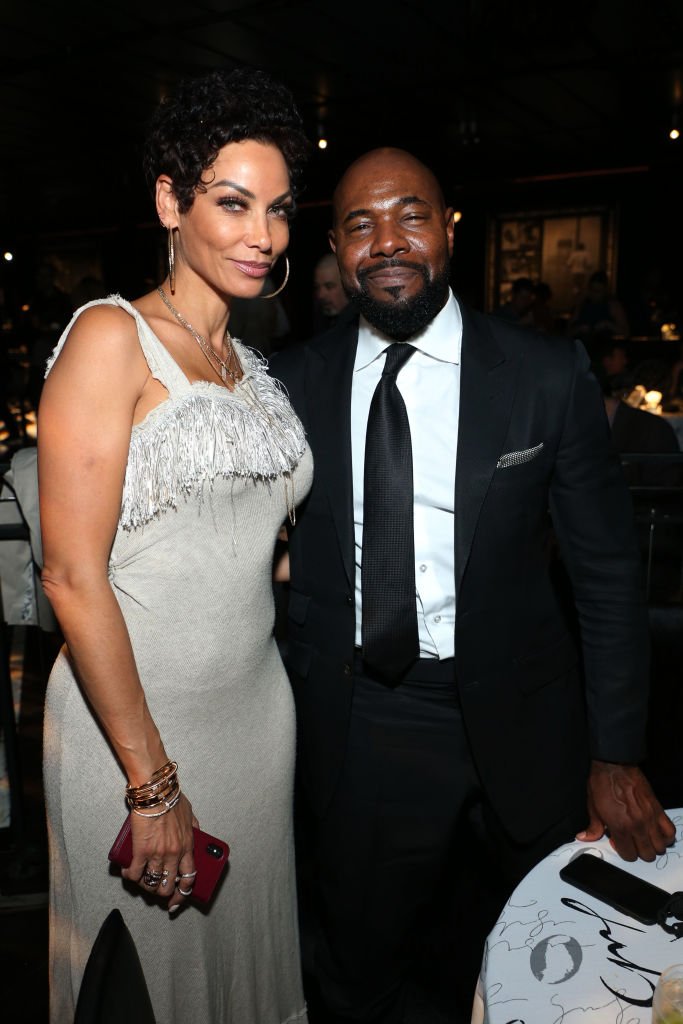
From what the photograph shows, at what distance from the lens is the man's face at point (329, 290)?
180 inches

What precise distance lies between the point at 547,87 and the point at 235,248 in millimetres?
7476

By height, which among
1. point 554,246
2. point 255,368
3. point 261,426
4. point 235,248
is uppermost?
point 554,246

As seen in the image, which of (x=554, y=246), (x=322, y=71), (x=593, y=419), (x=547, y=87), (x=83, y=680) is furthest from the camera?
(x=554, y=246)

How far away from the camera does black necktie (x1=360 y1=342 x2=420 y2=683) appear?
1629mm

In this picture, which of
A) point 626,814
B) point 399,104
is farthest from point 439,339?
point 399,104

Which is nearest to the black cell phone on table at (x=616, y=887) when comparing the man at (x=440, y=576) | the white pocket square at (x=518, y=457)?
the man at (x=440, y=576)

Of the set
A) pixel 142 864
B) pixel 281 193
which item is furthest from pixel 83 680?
pixel 281 193

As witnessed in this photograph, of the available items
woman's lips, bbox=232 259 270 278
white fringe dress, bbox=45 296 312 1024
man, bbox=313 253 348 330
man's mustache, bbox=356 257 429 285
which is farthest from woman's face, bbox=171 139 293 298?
man, bbox=313 253 348 330

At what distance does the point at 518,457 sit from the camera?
5.25 ft

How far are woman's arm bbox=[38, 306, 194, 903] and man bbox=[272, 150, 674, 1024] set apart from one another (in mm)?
530

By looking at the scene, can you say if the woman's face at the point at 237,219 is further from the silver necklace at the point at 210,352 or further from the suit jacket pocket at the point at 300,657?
the suit jacket pocket at the point at 300,657

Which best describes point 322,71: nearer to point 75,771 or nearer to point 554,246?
point 554,246

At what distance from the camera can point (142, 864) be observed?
132 cm

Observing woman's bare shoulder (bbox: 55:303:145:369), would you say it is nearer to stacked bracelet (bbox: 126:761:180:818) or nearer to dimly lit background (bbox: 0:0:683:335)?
stacked bracelet (bbox: 126:761:180:818)
